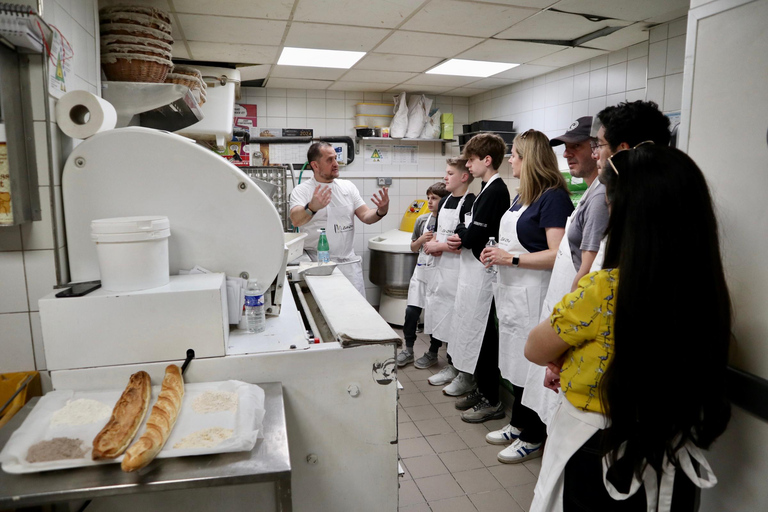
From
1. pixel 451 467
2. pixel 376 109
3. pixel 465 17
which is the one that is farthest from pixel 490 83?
pixel 451 467

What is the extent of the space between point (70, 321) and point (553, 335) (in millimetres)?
1158

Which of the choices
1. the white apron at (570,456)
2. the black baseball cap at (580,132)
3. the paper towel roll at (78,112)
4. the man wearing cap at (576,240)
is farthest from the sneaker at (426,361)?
the paper towel roll at (78,112)

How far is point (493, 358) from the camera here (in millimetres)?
2982

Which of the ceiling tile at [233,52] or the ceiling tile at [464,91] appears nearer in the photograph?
the ceiling tile at [233,52]

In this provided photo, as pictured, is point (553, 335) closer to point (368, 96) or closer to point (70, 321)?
point (70, 321)

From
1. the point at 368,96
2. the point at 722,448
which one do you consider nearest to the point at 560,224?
the point at 722,448

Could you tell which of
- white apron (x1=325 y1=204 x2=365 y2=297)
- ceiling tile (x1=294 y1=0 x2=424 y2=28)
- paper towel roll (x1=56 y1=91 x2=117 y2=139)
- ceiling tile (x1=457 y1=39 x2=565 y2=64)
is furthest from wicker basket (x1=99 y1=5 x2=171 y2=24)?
ceiling tile (x1=457 y1=39 x2=565 y2=64)

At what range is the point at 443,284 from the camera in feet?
11.1

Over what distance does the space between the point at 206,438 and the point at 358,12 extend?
2428 mm

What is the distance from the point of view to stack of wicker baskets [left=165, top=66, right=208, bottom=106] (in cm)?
212

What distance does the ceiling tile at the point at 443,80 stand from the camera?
14.5ft

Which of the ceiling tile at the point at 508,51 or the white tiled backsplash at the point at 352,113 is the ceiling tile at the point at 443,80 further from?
the ceiling tile at the point at 508,51

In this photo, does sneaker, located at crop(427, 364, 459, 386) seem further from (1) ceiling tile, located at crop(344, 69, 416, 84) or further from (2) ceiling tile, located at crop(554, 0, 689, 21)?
(1) ceiling tile, located at crop(344, 69, 416, 84)

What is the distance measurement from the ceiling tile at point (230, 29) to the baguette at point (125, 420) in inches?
91.3
